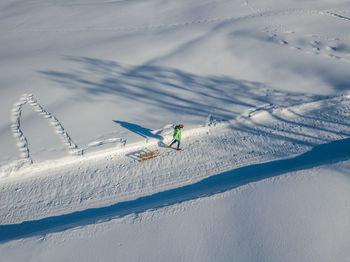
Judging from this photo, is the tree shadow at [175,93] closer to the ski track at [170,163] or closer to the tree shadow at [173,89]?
the tree shadow at [173,89]

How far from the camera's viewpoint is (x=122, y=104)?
8469mm

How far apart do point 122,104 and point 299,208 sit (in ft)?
19.9

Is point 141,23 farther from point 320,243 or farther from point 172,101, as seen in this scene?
point 320,243

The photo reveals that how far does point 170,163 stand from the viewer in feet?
21.8

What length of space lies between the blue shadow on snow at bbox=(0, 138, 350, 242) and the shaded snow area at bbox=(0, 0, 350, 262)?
33 millimetres

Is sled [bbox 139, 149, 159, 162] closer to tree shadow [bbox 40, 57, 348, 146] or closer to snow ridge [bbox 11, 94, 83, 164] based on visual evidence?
tree shadow [bbox 40, 57, 348, 146]

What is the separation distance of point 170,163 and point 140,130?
1.58 meters

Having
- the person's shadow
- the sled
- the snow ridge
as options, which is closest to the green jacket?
the sled

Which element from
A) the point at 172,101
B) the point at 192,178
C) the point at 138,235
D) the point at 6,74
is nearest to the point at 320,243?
the point at 192,178

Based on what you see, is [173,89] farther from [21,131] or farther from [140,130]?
[21,131]

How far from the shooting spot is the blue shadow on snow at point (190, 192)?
217 inches

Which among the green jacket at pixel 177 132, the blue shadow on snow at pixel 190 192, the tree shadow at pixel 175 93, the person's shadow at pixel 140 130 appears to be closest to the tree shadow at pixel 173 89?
the tree shadow at pixel 175 93

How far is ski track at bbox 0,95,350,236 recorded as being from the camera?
5992 mm

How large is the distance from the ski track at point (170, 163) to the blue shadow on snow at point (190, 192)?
0.28 feet
